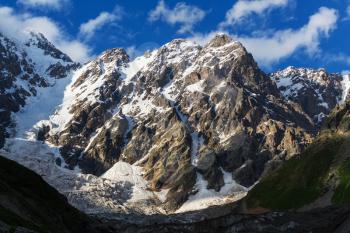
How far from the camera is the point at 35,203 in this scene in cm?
12419

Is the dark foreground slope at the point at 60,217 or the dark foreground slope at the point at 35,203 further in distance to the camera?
the dark foreground slope at the point at 35,203

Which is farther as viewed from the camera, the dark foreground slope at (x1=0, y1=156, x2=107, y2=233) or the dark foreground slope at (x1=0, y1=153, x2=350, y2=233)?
the dark foreground slope at (x1=0, y1=156, x2=107, y2=233)

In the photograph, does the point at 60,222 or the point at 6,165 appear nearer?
the point at 60,222

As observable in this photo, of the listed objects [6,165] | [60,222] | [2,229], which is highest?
[6,165]

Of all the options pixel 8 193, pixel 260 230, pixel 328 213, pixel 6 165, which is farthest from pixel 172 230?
pixel 8 193

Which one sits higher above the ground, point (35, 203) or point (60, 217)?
point (35, 203)

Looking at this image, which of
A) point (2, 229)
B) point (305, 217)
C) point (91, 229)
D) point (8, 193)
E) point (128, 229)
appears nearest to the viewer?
point (2, 229)

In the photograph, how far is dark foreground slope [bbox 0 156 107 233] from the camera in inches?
4276

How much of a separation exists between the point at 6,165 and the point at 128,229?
65513mm

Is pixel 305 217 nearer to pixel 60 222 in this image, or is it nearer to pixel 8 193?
pixel 60 222

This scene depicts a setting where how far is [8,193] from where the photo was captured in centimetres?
11194

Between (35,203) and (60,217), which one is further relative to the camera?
(60,217)

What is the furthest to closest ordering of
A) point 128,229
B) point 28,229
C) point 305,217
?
point 128,229
point 305,217
point 28,229

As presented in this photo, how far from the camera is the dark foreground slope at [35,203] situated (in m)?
109
